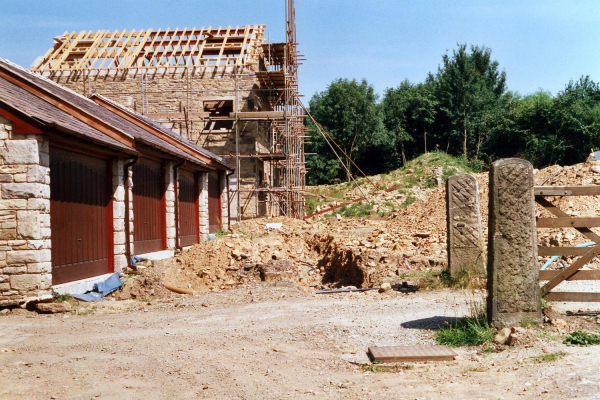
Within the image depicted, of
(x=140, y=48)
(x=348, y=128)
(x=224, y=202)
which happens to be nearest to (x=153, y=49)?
(x=140, y=48)

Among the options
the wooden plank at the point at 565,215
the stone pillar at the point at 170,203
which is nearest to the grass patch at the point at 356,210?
the stone pillar at the point at 170,203

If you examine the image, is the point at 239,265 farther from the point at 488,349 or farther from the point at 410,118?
the point at 410,118

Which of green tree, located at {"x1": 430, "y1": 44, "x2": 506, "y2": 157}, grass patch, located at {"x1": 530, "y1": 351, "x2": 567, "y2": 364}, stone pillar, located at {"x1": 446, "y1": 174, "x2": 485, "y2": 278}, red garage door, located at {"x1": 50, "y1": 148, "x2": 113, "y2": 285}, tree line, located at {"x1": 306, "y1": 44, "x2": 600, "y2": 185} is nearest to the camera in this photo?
grass patch, located at {"x1": 530, "y1": 351, "x2": 567, "y2": 364}

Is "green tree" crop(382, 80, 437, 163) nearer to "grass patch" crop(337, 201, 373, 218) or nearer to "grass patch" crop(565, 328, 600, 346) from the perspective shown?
"grass patch" crop(337, 201, 373, 218)

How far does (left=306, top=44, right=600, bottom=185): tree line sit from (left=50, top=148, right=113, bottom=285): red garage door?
3312cm

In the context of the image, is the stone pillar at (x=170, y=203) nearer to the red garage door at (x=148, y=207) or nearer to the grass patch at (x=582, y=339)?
the red garage door at (x=148, y=207)

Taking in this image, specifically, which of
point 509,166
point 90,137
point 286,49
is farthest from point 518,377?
point 286,49

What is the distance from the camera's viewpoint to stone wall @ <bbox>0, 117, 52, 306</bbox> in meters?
9.98

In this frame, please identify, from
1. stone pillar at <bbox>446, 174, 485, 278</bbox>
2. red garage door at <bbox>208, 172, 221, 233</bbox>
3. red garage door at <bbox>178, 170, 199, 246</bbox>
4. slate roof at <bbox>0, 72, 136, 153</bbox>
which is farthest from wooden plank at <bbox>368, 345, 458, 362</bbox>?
red garage door at <bbox>208, 172, 221, 233</bbox>

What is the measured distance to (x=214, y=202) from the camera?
Result: 939 inches

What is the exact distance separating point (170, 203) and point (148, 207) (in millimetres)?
1309

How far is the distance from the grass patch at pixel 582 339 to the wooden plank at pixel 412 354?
51.0 inches

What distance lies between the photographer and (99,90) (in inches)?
1176

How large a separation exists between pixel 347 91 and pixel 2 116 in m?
39.8
